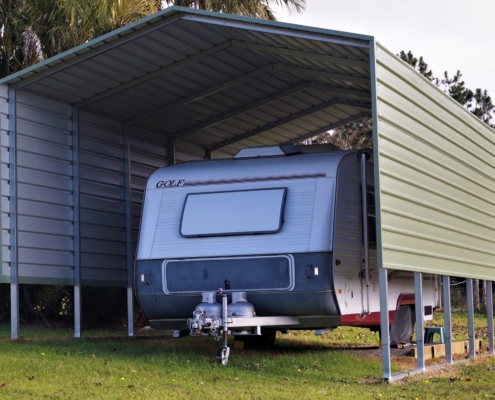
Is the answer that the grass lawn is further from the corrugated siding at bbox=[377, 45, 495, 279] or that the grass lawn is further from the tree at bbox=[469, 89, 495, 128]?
the tree at bbox=[469, 89, 495, 128]

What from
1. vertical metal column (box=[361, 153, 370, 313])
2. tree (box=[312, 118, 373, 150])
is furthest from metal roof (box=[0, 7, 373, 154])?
tree (box=[312, 118, 373, 150])

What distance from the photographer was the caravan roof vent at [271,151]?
1341 cm

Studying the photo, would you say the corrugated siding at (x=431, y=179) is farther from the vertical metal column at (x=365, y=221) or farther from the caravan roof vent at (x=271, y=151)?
the caravan roof vent at (x=271, y=151)

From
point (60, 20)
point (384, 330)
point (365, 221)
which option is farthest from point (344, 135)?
point (384, 330)

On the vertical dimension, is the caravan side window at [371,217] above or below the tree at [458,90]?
below

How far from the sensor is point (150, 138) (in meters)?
18.1

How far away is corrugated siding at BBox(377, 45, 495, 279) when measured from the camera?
11578 millimetres

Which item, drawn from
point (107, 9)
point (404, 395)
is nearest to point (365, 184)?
point (404, 395)

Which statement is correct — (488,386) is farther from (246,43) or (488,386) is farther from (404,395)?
(246,43)

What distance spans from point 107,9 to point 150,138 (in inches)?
182

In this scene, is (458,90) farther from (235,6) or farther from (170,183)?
(170,183)

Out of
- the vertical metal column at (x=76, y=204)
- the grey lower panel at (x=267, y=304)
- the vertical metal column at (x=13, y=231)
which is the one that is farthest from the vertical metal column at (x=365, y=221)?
the vertical metal column at (x=13, y=231)

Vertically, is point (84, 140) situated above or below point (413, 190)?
above

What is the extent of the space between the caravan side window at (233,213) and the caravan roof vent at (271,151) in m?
0.98
